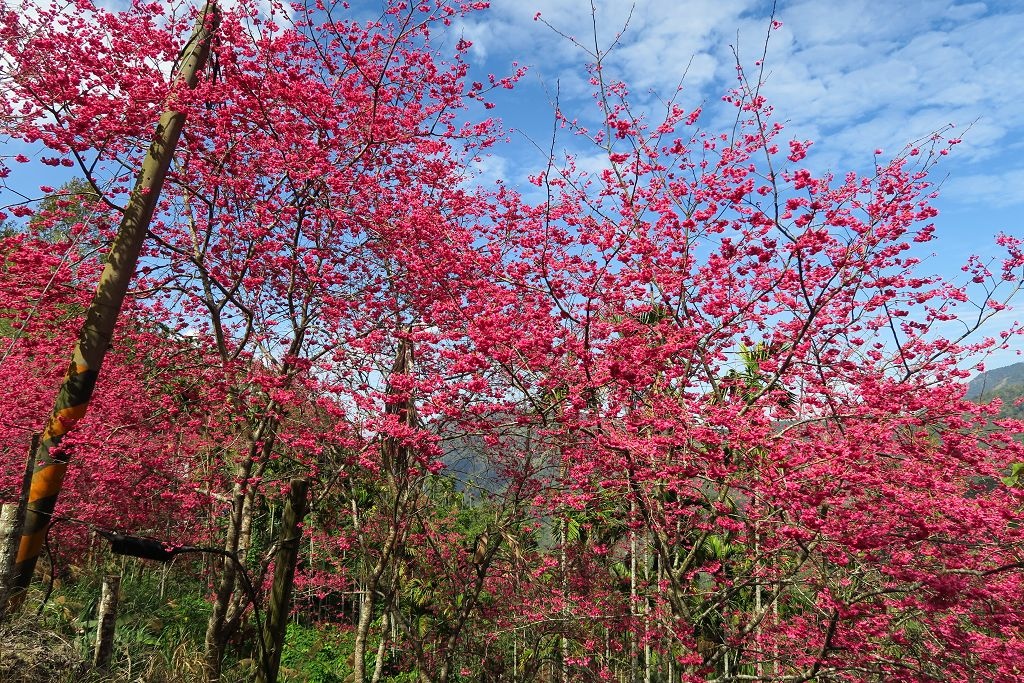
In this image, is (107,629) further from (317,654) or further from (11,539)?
(317,654)

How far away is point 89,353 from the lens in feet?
16.5

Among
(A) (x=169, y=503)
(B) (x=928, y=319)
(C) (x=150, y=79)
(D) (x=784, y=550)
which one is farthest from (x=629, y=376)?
(A) (x=169, y=503)

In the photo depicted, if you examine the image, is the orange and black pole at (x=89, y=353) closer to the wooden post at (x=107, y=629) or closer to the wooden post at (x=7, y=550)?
the wooden post at (x=7, y=550)

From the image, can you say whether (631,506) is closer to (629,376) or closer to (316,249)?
(629,376)

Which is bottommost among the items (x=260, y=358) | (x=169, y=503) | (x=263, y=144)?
(x=169, y=503)

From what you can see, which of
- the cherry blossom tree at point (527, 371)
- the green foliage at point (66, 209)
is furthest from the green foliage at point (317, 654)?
the green foliage at point (66, 209)

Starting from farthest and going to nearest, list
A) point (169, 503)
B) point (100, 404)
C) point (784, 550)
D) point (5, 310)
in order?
1. point (169, 503)
2. point (100, 404)
3. point (5, 310)
4. point (784, 550)

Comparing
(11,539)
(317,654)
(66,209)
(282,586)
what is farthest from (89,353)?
(317,654)

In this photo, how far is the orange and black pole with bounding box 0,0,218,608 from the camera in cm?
479

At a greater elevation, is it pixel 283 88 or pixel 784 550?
pixel 283 88

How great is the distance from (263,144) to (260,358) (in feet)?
9.71

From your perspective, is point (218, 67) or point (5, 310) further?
point (5, 310)

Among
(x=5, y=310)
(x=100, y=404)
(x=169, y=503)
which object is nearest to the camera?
(x=5, y=310)

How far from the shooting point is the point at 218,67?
7082 millimetres
